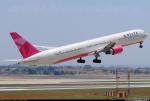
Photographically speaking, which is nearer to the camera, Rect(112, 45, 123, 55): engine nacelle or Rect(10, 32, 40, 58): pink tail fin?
Rect(10, 32, 40, 58): pink tail fin

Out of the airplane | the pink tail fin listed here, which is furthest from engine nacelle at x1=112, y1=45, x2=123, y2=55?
the pink tail fin

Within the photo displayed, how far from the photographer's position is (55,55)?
122 meters

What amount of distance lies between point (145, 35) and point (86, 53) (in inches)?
591

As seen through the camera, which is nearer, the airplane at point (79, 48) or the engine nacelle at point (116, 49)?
the airplane at point (79, 48)

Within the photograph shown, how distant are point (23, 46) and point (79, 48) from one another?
1314cm

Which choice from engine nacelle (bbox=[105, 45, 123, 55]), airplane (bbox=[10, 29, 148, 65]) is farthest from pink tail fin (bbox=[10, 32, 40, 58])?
engine nacelle (bbox=[105, 45, 123, 55])

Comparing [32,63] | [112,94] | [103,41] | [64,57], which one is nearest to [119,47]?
[103,41]

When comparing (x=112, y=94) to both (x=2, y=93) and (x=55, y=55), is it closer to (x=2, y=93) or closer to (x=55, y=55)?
(x=2, y=93)

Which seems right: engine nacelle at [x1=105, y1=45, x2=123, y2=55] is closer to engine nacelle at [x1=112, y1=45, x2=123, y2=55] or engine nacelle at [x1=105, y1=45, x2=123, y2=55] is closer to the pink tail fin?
engine nacelle at [x1=112, y1=45, x2=123, y2=55]

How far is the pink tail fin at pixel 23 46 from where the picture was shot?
120 meters

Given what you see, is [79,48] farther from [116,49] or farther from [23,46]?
[23,46]

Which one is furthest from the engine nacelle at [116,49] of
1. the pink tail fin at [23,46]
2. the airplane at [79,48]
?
the pink tail fin at [23,46]

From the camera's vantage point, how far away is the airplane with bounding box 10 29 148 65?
120 metres

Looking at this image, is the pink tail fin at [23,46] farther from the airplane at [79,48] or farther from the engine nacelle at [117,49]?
the engine nacelle at [117,49]
